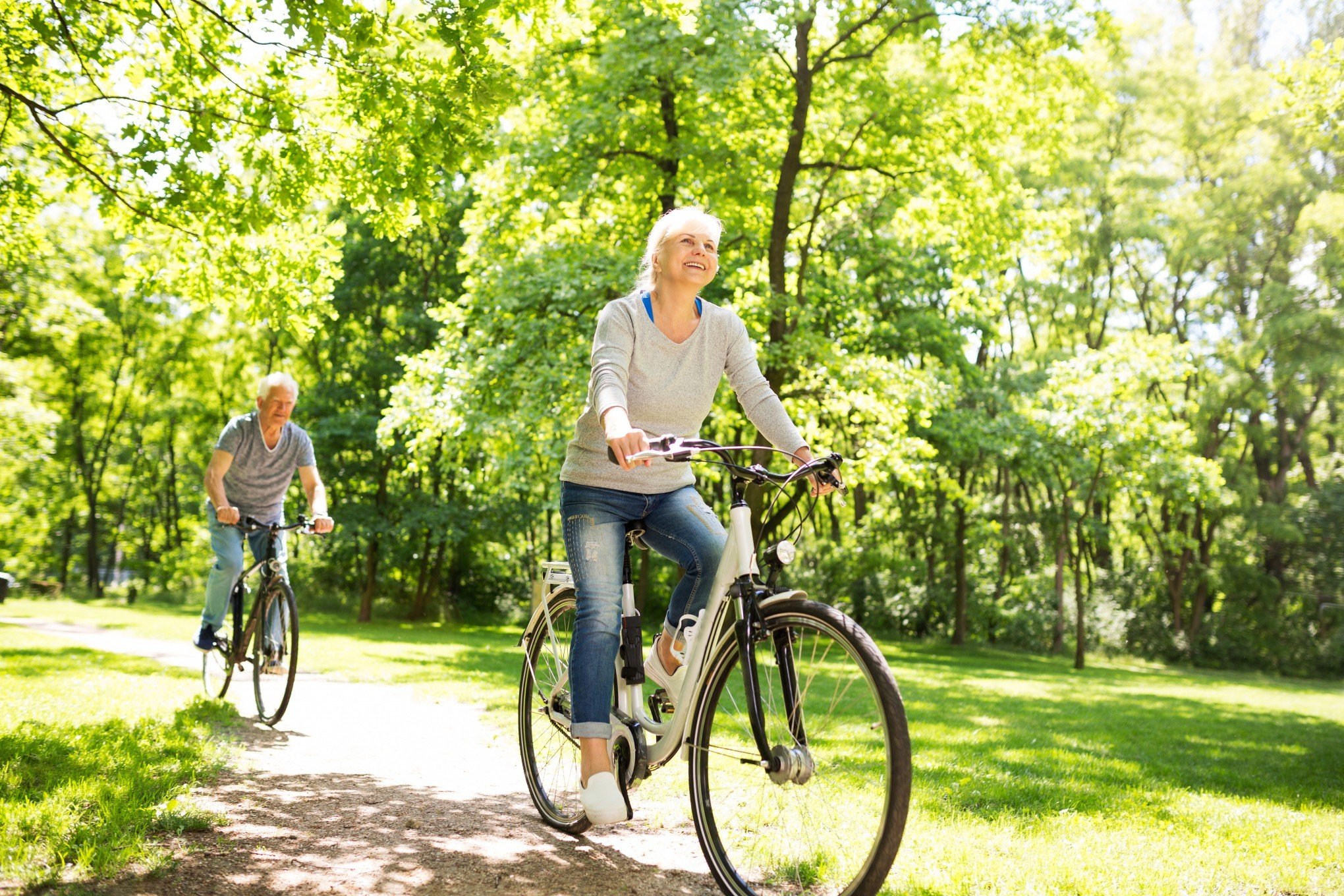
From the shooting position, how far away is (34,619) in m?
17.7

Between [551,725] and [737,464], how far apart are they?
5.88 ft

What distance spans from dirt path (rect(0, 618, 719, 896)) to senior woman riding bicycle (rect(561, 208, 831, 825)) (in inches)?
12.7

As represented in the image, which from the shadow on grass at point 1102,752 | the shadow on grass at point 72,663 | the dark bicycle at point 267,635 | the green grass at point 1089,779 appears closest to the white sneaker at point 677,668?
the green grass at point 1089,779

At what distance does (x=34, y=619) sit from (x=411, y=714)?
44.0 ft

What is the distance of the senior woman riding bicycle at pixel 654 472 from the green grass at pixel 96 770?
Result: 1471 mm

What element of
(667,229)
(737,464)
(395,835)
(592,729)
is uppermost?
(667,229)

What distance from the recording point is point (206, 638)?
7035 mm

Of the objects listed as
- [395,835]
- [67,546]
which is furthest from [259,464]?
[67,546]

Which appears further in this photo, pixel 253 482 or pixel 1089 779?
pixel 253 482

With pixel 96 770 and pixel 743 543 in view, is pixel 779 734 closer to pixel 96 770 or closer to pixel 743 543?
pixel 743 543

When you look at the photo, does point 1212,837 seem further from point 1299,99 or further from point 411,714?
point 1299,99

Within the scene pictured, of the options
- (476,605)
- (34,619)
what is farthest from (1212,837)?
(476,605)

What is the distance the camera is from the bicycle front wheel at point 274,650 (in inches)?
253

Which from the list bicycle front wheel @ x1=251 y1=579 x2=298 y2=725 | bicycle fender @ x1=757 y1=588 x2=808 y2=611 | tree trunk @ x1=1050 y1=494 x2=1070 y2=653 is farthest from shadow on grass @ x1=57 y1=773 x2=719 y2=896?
tree trunk @ x1=1050 y1=494 x2=1070 y2=653
